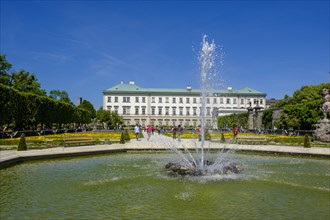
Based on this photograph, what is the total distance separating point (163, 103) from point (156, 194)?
258ft

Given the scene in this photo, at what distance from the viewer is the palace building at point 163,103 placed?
273ft

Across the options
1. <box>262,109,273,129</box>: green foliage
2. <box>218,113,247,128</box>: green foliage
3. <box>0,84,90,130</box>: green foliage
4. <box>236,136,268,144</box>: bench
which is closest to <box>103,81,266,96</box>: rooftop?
<box>218,113,247,128</box>: green foliage

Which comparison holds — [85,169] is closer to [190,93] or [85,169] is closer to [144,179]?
[144,179]

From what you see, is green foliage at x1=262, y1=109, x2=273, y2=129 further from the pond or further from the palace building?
the pond

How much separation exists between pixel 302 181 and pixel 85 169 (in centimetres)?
652

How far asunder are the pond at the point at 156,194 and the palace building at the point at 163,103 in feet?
238

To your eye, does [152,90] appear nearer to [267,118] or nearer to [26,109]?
[267,118]

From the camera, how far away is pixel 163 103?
281ft

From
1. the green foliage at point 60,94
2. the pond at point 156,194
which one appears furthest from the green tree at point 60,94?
the pond at point 156,194

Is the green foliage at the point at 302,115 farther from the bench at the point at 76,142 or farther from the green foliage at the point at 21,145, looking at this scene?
the green foliage at the point at 21,145

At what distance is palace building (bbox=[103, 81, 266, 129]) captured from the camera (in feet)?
273

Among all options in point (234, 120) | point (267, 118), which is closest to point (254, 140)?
point (267, 118)

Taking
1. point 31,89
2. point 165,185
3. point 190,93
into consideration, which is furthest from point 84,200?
point 190,93

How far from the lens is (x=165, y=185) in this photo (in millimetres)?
7805
